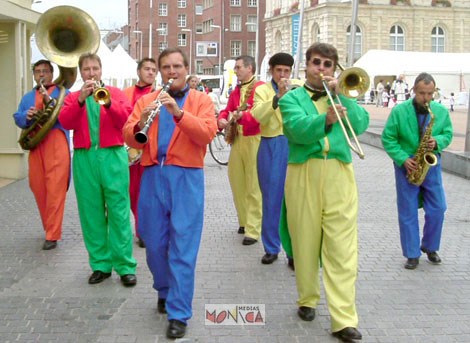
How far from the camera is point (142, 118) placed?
469cm

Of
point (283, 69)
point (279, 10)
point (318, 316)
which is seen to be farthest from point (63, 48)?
point (279, 10)

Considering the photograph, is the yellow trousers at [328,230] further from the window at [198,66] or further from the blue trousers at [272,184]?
the window at [198,66]

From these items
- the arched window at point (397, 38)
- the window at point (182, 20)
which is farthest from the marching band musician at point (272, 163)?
the window at point (182, 20)

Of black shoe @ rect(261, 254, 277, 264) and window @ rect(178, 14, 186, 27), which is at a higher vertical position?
window @ rect(178, 14, 186, 27)

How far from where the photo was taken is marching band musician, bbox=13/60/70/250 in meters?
7.21

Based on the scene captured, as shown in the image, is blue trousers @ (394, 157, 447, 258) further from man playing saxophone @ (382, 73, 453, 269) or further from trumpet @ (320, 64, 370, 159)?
trumpet @ (320, 64, 370, 159)

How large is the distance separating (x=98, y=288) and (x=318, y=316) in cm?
188

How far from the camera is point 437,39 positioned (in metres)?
68.1

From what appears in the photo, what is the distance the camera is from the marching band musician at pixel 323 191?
473cm

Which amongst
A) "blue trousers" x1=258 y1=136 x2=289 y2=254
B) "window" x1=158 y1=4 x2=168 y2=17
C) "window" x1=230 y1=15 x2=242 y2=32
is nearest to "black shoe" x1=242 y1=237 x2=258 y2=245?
"blue trousers" x1=258 y1=136 x2=289 y2=254

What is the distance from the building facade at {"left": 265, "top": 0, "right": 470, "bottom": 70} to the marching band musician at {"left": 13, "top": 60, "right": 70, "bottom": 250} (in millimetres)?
57260

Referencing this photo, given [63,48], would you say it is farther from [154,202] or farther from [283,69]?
[154,202]

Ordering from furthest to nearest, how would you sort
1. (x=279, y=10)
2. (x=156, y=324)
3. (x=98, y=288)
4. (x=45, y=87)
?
(x=279, y=10)
(x=45, y=87)
(x=98, y=288)
(x=156, y=324)

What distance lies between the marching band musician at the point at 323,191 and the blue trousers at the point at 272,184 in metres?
1.70
